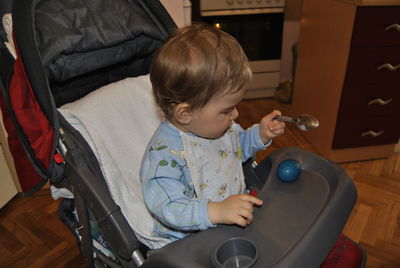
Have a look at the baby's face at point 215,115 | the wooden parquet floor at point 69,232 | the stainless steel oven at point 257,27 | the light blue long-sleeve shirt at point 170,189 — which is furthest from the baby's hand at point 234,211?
the stainless steel oven at point 257,27

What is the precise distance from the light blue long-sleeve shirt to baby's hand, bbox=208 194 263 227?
0.02 m

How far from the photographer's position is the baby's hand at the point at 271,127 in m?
0.91

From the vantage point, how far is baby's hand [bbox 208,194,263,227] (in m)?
0.70

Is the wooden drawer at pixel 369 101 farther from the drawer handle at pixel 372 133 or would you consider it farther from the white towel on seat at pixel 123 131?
the white towel on seat at pixel 123 131

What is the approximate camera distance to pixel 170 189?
772 mm

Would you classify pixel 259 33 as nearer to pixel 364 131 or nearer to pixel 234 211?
pixel 364 131

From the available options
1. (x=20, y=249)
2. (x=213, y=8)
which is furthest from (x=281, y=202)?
(x=213, y=8)

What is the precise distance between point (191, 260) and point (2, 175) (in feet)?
4.02

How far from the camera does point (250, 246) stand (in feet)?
2.36

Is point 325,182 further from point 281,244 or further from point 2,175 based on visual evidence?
point 2,175

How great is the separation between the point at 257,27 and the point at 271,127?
5.55ft

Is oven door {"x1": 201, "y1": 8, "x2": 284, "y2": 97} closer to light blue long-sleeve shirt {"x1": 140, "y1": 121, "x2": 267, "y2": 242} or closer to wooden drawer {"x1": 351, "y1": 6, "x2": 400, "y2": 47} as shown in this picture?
wooden drawer {"x1": 351, "y1": 6, "x2": 400, "y2": 47}

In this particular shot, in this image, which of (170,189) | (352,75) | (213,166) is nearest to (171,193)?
(170,189)

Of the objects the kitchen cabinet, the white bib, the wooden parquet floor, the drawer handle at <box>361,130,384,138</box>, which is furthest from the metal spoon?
the drawer handle at <box>361,130,384,138</box>
